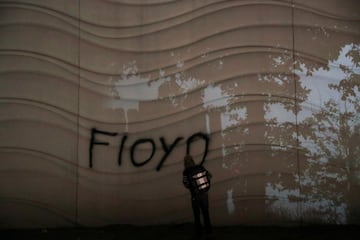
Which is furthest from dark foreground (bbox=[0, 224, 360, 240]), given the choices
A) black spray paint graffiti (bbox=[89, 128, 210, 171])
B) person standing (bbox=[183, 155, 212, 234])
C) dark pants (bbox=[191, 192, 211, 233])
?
black spray paint graffiti (bbox=[89, 128, 210, 171])

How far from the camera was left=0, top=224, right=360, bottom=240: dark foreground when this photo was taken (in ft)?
29.8

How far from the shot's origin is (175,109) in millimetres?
10336

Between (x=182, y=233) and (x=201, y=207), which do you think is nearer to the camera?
(x=201, y=207)

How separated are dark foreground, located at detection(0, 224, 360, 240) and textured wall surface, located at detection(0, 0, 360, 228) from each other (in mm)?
251

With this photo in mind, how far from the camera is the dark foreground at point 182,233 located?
9.09 m

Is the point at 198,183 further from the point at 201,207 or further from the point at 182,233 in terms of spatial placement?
the point at 182,233

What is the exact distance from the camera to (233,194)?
10.0m

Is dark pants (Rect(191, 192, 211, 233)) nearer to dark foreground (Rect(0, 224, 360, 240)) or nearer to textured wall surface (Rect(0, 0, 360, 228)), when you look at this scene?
dark foreground (Rect(0, 224, 360, 240))

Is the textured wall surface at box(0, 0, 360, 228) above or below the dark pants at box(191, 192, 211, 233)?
above

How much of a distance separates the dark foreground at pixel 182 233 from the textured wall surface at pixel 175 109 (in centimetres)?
25

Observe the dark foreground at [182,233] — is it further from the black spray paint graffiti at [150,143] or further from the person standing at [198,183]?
the black spray paint graffiti at [150,143]

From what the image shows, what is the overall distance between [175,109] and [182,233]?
252 centimetres

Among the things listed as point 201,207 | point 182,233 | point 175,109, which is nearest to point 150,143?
point 175,109

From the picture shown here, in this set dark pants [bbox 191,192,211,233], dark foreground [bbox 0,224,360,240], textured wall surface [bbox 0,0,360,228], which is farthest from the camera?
textured wall surface [bbox 0,0,360,228]
